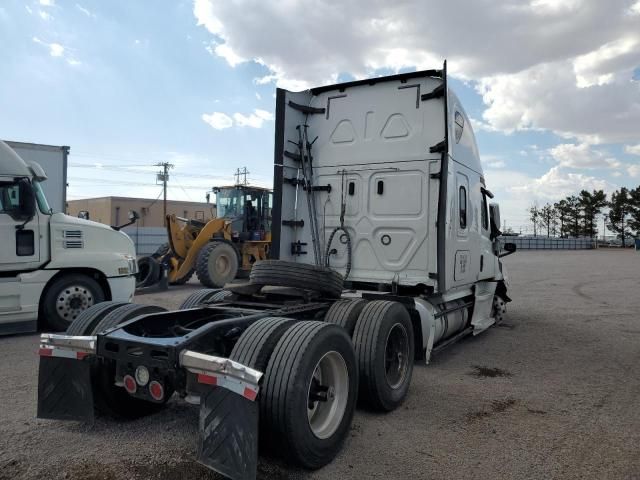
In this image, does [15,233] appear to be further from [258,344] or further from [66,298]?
[258,344]

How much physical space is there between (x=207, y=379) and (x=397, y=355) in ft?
7.99

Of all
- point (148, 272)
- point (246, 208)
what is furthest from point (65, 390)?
point (246, 208)

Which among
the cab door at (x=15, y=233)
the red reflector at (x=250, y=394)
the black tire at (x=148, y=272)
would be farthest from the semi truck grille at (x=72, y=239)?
the red reflector at (x=250, y=394)

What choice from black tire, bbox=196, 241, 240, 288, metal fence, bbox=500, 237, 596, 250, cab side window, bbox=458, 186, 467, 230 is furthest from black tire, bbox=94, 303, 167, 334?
metal fence, bbox=500, 237, 596, 250

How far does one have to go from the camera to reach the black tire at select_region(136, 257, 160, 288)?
12.7m

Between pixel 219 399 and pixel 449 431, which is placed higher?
pixel 219 399

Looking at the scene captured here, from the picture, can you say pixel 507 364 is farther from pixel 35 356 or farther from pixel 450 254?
pixel 35 356

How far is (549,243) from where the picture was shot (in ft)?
202

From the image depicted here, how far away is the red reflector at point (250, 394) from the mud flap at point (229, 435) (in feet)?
0.09

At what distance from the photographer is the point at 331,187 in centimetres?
679

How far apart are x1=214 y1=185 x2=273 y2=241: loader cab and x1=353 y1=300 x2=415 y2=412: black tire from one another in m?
10.6

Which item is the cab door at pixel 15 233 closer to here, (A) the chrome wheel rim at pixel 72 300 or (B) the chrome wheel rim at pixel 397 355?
(A) the chrome wheel rim at pixel 72 300

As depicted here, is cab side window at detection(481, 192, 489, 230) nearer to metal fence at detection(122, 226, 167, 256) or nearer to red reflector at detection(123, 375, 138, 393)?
red reflector at detection(123, 375, 138, 393)

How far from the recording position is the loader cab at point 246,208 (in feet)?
50.5
